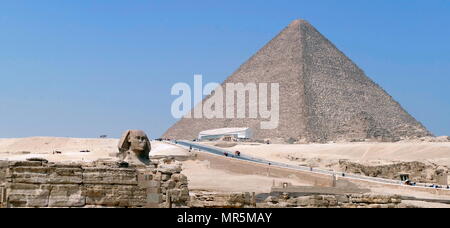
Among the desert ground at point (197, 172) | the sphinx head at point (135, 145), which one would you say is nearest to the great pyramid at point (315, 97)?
the desert ground at point (197, 172)

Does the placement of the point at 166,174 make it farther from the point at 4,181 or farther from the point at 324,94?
the point at 324,94

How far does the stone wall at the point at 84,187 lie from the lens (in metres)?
Answer: 7.65

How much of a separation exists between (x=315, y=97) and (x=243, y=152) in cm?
9931

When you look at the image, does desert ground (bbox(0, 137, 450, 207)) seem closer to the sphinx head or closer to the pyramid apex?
the sphinx head

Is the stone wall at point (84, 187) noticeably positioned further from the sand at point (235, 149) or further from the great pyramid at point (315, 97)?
the great pyramid at point (315, 97)

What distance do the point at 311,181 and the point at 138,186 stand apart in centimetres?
2087

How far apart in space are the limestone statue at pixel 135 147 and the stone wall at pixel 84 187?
7.75m

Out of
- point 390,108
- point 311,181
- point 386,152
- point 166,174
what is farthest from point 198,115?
point 166,174

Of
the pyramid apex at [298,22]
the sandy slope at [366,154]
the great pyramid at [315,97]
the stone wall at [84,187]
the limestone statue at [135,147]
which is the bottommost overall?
the stone wall at [84,187]

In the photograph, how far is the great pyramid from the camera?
137 m

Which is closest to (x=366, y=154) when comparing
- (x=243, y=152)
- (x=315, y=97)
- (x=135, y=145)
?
(x=243, y=152)

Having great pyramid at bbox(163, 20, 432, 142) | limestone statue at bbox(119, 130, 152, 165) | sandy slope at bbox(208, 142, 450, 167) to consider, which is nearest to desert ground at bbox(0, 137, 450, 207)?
sandy slope at bbox(208, 142, 450, 167)
